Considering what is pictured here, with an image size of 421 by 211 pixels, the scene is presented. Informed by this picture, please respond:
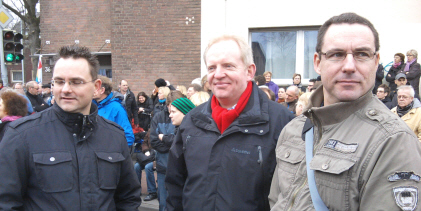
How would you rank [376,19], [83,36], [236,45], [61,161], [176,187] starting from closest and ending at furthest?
[61,161], [236,45], [176,187], [376,19], [83,36]

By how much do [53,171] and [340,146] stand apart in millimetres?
1658

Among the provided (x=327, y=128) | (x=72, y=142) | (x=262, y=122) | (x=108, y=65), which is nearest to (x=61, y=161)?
(x=72, y=142)

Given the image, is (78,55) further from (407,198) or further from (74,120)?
(407,198)

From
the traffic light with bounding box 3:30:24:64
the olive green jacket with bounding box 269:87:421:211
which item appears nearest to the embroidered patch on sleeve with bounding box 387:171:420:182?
the olive green jacket with bounding box 269:87:421:211

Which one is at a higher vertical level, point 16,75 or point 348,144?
point 16,75

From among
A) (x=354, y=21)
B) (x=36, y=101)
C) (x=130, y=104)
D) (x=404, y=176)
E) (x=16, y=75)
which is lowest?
(x=130, y=104)

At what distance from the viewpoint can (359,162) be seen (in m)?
1.44

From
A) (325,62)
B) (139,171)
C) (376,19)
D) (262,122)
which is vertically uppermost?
(376,19)

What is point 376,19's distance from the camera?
8867 mm

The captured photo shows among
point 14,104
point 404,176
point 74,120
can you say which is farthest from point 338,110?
point 14,104

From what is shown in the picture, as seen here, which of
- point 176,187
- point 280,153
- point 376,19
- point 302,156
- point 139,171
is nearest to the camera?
point 302,156

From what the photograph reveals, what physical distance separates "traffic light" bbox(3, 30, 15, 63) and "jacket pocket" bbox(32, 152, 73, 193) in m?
10.8

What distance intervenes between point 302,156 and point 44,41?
46.1ft

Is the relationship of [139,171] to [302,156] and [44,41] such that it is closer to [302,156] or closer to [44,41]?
[302,156]
